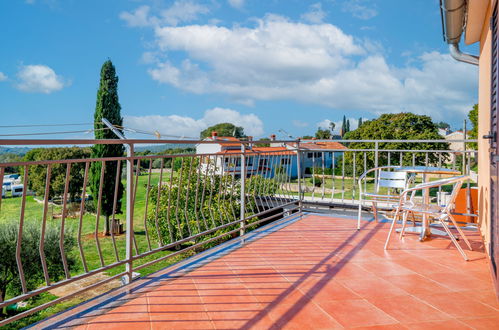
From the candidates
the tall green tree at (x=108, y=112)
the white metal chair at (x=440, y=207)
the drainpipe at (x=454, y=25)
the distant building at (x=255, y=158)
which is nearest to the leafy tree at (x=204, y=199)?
the distant building at (x=255, y=158)

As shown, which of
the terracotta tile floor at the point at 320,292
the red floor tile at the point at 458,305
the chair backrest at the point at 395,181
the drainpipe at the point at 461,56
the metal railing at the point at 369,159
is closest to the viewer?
the terracotta tile floor at the point at 320,292

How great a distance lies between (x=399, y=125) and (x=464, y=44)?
77.8ft

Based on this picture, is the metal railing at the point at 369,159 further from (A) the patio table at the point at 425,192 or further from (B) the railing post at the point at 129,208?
(B) the railing post at the point at 129,208

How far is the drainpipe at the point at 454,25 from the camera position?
3.76 metres

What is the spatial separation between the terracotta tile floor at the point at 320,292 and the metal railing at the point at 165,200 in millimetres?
347

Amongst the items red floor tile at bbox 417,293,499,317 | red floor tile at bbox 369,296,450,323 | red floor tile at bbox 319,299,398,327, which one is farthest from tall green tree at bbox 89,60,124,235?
red floor tile at bbox 417,293,499,317

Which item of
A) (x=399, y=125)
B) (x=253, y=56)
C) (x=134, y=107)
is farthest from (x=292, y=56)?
(x=134, y=107)

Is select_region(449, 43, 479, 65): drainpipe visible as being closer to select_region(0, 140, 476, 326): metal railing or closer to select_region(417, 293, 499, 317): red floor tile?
select_region(0, 140, 476, 326): metal railing

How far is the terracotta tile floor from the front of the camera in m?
2.26

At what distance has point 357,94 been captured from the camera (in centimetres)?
9725

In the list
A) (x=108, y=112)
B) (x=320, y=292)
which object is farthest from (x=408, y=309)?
(x=108, y=112)

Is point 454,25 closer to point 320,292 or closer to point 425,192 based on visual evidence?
point 425,192

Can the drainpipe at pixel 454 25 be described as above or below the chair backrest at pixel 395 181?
above

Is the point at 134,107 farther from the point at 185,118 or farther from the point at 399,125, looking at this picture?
the point at 399,125
